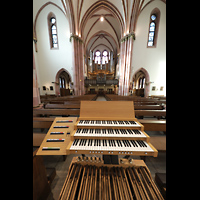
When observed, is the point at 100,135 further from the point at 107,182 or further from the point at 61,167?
the point at 61,167

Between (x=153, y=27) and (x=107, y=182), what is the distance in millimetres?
16701

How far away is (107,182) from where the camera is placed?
1167mm

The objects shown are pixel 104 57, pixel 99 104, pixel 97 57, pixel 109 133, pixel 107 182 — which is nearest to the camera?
pixel 107 182

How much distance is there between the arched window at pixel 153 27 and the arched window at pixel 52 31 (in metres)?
12.9

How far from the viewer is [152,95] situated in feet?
40.1

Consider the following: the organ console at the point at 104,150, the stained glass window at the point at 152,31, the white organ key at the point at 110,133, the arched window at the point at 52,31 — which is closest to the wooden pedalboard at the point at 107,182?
the organ console at the point at 104,150

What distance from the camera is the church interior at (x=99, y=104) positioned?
1.14 m

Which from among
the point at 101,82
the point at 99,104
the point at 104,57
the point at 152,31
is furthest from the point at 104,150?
the point at 104,57

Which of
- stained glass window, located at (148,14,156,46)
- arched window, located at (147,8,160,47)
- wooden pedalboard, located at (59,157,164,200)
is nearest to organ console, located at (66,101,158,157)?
wooden pedalboard, located at (59,157,164,200)
